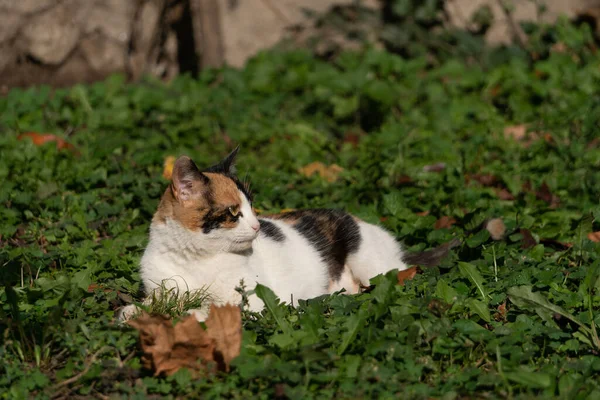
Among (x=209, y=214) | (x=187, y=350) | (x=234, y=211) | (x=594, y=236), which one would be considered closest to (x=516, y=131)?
(x=594, y=236)

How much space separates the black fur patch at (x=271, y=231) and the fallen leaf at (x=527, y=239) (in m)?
1.42

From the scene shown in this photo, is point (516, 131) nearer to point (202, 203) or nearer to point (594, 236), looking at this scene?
point (594, 236)

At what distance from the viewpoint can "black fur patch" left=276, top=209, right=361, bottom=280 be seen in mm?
4832

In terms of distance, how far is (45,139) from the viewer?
642cm

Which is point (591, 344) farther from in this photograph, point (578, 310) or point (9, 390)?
point (9, 390)

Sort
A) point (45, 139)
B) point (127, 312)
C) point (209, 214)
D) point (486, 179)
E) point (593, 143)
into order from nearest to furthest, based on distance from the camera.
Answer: point (127, 312)
point (209, 214)
point (486, 179)
point (45, 139)
point (593, 143)

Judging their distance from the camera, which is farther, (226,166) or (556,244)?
(556,244)

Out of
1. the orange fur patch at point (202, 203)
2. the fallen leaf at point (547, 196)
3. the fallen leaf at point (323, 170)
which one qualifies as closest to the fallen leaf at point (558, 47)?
the fallen leaf at point (547, 196)

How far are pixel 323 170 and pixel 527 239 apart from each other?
6.19ft

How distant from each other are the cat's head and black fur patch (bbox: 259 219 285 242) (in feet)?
1.30

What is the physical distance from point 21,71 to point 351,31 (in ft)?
10.7

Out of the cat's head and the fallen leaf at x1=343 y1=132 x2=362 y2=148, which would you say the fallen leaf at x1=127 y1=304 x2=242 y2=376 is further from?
the fallen leaf at x1=343 y1=132 x2=362 y2=148

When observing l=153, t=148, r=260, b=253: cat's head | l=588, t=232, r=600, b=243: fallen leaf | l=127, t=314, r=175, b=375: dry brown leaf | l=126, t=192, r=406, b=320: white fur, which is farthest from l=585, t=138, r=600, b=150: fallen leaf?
l=127, t=314, r=175, b=375: dry brown leaf

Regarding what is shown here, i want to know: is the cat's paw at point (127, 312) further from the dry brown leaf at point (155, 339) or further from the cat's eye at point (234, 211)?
the cat's eye at point (234, 211)
